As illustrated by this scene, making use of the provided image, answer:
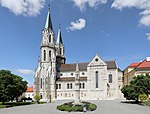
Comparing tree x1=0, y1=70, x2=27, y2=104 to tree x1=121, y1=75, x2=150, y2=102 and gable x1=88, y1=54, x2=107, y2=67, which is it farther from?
gable x1=88, y1=54, x2=107, y2=67

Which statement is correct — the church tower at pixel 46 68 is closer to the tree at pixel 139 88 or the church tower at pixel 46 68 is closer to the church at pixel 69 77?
the church at pixel 69 77

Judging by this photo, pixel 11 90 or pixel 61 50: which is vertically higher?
pixel 61 50


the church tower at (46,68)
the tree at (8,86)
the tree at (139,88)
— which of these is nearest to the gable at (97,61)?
the church tower at (46,68)

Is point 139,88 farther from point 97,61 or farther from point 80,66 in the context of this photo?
point 80,66

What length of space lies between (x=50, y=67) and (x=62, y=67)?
8108 mm

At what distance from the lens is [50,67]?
84.9m

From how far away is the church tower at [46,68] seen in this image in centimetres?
8312

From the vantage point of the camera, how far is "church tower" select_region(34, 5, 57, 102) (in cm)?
8312

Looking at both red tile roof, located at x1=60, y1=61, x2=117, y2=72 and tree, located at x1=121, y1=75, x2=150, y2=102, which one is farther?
red tile roof, located at x1=60, y1=61, x2=117, y2=72

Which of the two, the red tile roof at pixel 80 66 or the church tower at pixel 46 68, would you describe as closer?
the church tower at pixel 46 68

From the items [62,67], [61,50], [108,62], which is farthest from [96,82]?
[61,50]

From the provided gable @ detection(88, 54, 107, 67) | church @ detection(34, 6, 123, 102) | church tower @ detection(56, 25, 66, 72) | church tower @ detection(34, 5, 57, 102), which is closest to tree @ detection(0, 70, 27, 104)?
church @ detection(34, 6, 123, 102)

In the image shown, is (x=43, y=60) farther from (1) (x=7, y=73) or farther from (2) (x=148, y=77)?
(2) (x=148, y=77)

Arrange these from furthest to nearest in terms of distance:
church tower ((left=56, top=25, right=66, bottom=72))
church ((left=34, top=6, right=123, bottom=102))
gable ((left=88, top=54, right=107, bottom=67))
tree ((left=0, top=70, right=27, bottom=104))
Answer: church tower ((left=56, top=25, right=66, bottom=72))
gable ((left=88, top=54, right=107, bottom=67))
church ((left=34, top=6, right=123, bottom=102))
tree ((left=0, top=70, right=27, bottom=104))
